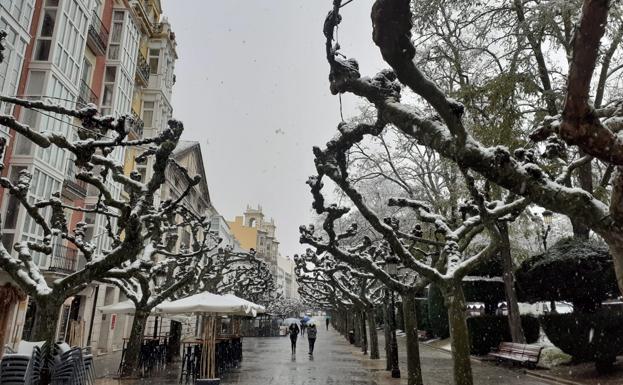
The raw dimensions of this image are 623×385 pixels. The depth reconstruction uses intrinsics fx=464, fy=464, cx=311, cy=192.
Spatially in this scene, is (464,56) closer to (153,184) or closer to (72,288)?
(153,184)

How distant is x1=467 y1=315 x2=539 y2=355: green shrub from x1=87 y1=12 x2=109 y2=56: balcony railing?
22787 millimetres

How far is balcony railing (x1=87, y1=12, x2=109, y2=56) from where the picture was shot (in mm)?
23444

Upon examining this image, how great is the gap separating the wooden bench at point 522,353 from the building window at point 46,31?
70.1ft

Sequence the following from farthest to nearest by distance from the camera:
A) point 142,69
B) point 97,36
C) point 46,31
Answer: point 142,69 → point 97,36 → point 46,31

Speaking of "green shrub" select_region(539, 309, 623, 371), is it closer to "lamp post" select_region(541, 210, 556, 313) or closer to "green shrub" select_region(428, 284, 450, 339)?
"lamp post" select_region(541, 210, 556, 313)

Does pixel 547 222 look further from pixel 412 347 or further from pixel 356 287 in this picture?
pixel 356 287

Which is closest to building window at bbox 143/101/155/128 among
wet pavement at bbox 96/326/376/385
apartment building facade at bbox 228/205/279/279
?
wet pavement at bbox 96/326/376/385

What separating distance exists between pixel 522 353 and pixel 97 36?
2410 centimetres

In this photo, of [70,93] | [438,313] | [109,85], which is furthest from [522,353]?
[109,85]

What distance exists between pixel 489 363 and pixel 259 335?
1330 inches

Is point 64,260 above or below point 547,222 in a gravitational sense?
below

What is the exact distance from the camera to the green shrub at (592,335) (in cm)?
1309

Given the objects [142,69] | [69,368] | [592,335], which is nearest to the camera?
[69,368]

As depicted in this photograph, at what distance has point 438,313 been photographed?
29344 mm
